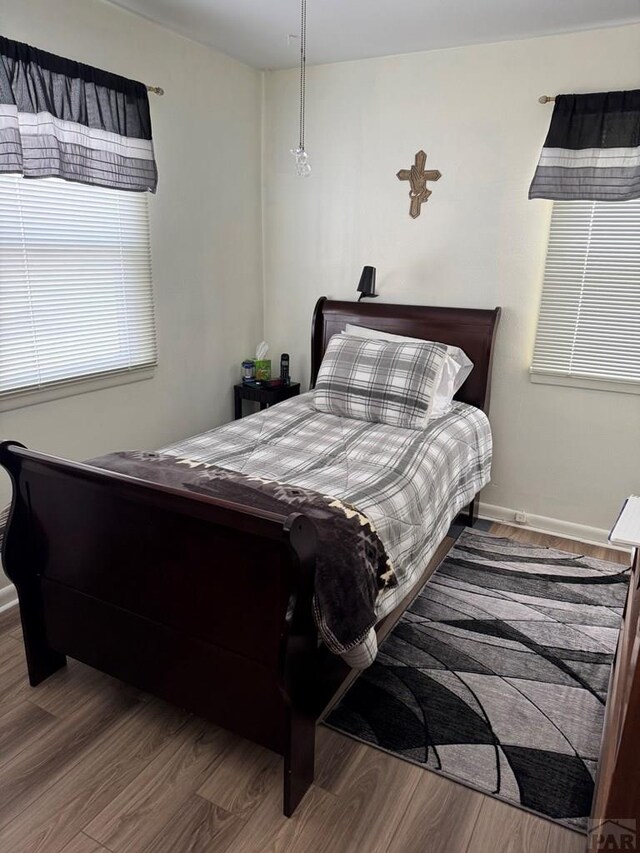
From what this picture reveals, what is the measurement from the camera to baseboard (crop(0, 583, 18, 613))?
253 centimetres

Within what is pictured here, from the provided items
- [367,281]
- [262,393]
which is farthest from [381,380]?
[262,393]

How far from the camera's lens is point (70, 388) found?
2707 mm

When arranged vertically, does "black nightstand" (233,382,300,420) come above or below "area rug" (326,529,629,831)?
above

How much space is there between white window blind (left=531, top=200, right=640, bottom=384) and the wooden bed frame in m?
2.10

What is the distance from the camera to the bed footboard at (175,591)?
1.49 m

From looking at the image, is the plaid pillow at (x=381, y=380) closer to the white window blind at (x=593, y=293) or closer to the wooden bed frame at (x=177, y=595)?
the white window blind at (x=593, y=293)

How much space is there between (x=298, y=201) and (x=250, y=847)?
11.0 ft

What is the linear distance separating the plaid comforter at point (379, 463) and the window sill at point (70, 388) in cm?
59

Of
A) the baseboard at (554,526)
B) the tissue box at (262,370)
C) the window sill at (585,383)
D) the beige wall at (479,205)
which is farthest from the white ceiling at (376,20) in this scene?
the baseboard at (554,526)

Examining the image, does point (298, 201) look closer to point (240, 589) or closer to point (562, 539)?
point (562, 539)

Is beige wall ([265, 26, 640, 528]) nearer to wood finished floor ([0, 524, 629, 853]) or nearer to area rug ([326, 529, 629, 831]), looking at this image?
area rug ([326, 529, 629, 831])

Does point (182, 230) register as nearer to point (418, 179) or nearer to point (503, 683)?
point (418, 179)

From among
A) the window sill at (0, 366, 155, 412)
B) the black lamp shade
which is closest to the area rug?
the black lamp shade

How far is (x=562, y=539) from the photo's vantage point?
3.31 metres
